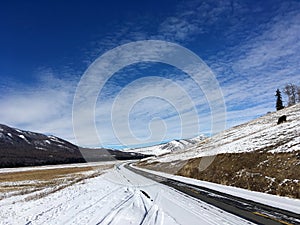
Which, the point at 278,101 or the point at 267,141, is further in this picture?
the point at 278,101

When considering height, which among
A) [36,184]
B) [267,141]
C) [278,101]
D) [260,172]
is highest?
[278,101]

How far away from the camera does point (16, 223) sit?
1155cm

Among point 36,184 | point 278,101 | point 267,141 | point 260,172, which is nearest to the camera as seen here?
point 260,172

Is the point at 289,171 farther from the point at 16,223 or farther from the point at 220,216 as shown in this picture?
the point at 16,223

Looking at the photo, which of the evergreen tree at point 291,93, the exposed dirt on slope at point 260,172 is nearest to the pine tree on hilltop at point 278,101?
the evergreen tree at point 291,93

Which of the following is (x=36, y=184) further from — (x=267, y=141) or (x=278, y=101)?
(x=278, y=101)

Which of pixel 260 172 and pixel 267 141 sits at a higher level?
pixel 267 141

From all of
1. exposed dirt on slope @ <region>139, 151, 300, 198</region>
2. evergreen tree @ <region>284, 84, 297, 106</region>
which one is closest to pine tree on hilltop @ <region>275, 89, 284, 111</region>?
evergreen tree @ <region>284, 84, 297, 106</region>

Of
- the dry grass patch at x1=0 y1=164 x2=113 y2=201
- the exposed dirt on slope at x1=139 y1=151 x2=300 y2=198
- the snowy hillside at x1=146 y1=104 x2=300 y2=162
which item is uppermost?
the snowy hillside at x1=146 y1=104 x2=300 y2=162

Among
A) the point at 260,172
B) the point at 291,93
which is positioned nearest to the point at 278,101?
the point at 291,93

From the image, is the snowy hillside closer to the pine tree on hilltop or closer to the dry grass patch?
the dry grass patch

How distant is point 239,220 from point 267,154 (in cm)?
1576

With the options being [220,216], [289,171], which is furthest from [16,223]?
[289,171]

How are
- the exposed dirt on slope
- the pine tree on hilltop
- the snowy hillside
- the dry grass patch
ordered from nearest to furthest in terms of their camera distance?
the exposed dirt on slope, the snowy hillside, the dry grass patch, the pine tree on hilltop
